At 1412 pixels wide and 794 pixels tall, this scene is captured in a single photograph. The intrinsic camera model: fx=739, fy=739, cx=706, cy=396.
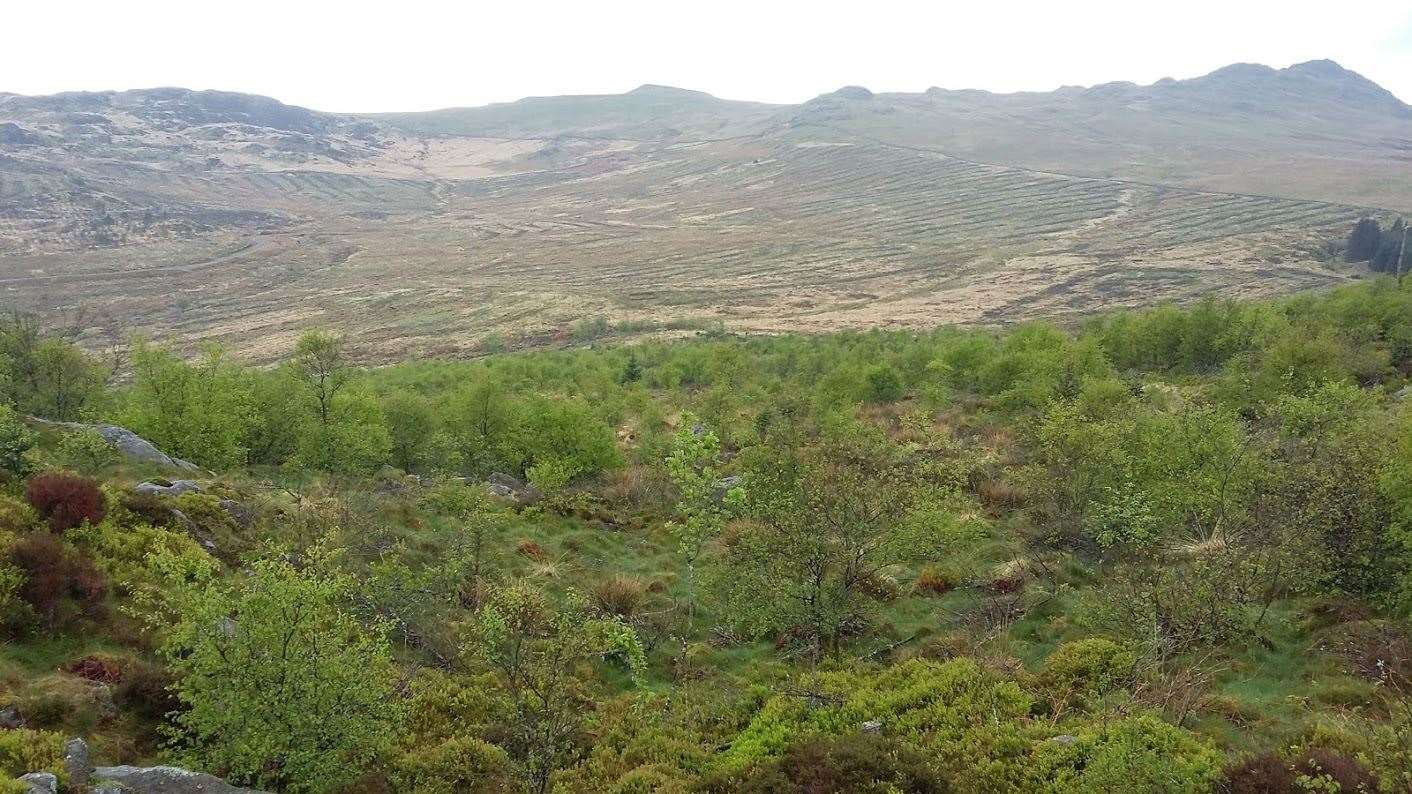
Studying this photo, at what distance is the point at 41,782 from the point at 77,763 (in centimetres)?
71

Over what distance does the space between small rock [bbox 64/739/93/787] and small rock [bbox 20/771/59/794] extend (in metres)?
0.28

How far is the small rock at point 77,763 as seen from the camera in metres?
8.55

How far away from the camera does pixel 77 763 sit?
345 inches

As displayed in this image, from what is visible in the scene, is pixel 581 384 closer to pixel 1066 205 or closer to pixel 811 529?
pixel 811 529

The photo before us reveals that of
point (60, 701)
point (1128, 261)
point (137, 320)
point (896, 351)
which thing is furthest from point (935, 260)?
point (60, 701)

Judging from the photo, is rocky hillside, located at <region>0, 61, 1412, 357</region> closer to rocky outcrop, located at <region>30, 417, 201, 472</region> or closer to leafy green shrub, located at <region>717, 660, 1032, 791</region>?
rocky outcrop, located at <region>30, 417, 201, 472</region>

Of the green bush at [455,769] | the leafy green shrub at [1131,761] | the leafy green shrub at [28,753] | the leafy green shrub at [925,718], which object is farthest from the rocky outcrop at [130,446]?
the leafy green shrub at [1131,761]

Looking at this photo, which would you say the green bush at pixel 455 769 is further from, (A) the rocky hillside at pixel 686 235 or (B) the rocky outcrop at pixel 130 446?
(A) the rocky hillside at pixel 686 235

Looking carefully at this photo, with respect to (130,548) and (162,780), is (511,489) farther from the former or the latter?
(162,780)

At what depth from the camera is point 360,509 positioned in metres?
18.0

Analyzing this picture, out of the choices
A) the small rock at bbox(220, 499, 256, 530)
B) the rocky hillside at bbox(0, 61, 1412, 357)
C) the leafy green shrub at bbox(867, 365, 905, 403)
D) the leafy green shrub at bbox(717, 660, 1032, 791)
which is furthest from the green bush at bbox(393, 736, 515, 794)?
the rocky hillside at bbox(0, 61, 1412, 357)

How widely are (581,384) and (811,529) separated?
3166 centimetres

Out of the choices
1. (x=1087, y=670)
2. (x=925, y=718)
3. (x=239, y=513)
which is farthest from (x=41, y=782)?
(x=1087, y=670)

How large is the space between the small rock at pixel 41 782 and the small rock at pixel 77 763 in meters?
0.28
